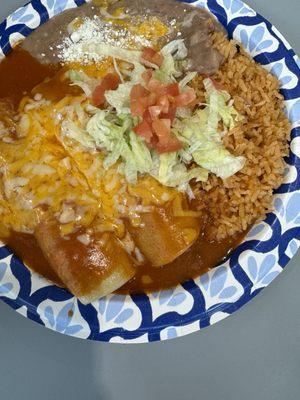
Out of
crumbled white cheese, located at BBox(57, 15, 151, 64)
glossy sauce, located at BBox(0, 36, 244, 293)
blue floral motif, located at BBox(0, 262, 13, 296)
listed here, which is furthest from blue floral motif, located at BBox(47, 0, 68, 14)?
blue floral motif, located at BBox(0, 262, 13, 296)

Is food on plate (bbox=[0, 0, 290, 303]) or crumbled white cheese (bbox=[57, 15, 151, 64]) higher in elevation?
crumbled white cheese (bbox=[57, 15, 151, 64])

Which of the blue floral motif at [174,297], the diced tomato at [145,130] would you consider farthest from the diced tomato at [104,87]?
the blue floral motif at [174,297]

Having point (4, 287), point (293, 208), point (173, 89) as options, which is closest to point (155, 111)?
point (173, 89)

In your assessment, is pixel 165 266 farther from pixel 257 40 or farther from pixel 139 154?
pixel 257 40

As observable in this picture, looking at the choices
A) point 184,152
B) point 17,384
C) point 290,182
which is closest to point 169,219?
point 184,152

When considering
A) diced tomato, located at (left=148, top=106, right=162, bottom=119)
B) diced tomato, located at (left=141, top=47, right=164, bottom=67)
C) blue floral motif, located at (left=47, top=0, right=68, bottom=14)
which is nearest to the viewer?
diced tomato, located at (left=148, top=106, right=162, bottom=119)

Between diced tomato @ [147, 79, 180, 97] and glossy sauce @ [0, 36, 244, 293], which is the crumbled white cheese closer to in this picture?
glossy sauce @ [0, 36, 244, 293]

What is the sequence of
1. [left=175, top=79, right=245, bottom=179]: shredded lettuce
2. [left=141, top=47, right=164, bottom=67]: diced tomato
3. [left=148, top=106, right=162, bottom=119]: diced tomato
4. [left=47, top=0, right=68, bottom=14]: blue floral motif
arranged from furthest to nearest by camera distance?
[left=47, top=0, right=68, bottom=14]: blue floral motif
[left=141, top=47, right=164, bottom=67]: diced tomato
[left=175, top=79, right=245, bottom=179]: shredded lettuce
[left=148, top=106, right=162, bottom=119]: diced tomato
